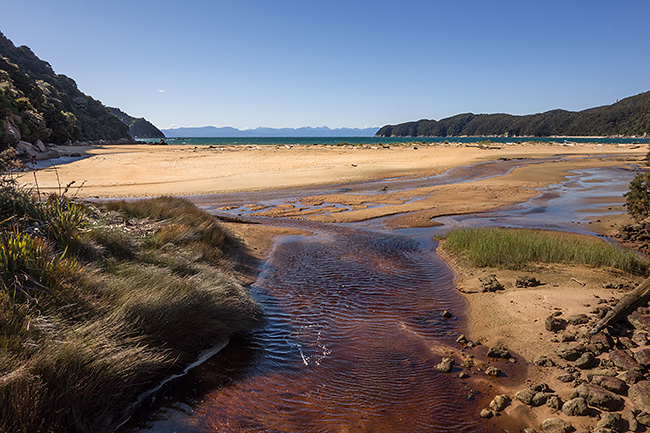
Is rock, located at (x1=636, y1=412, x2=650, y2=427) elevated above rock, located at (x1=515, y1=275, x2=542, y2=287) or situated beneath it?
elevated above

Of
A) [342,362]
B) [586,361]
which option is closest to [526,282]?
[586,361]

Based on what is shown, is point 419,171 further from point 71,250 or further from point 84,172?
point 71,250

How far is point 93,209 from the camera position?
9.25 m

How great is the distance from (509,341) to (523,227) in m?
9.41

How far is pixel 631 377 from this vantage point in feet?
14.7

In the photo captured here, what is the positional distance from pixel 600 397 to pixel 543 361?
1134mm

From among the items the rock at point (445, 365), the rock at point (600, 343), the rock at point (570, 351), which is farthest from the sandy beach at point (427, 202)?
the rock at point (600, 343)

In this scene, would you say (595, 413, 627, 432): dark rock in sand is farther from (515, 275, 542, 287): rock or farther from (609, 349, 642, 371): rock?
(515, 275, 542, 287): rock

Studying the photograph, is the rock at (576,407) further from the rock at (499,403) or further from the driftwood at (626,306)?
the driftwood at (626,306)

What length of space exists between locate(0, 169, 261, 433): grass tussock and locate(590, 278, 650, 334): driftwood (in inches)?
216

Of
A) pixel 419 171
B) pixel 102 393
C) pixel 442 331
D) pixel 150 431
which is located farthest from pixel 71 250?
pixel 419 171

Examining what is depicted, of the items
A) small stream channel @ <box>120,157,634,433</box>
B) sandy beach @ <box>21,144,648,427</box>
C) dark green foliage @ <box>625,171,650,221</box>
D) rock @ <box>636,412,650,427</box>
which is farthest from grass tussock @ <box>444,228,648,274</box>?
rock @ <box>636,412,650,427</box>

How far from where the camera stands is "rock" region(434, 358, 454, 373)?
17.7ft

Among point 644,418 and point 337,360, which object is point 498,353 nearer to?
point 644,418
